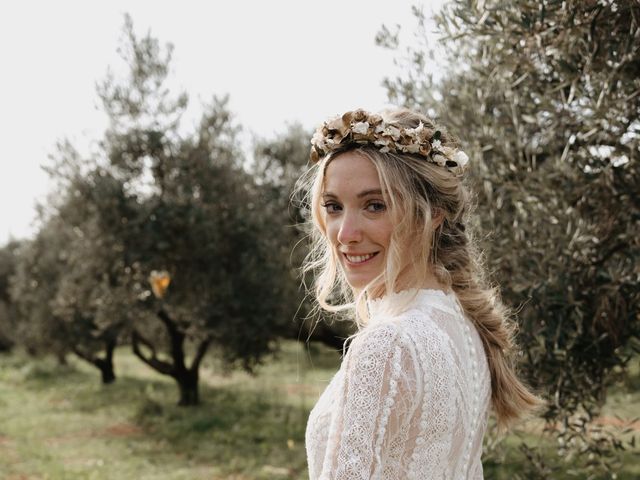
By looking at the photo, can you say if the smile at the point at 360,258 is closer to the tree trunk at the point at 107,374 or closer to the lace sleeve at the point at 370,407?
the lace sleeve at the point at 370,407

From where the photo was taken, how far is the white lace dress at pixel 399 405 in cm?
216

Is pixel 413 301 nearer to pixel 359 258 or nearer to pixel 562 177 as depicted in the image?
pixel 359 258

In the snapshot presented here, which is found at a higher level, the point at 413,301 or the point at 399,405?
the point at 413,301

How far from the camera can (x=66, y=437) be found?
14539mm

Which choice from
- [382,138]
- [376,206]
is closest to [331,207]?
[376,206]

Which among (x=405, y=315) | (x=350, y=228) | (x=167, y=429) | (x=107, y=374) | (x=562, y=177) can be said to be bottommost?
(x=107, y=374)

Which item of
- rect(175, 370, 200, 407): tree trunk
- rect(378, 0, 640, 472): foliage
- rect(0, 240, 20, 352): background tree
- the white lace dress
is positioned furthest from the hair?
rect(0, 240, 20, 352): background tree

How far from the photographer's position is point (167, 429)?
47.2 ft

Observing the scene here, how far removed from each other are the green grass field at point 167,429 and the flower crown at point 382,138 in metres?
4.57

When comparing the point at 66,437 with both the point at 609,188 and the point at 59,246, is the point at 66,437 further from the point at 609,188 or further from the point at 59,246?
the point at 609,188

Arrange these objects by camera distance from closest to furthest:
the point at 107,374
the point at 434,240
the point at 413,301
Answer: the point at 413,301
the point at 434,240
the point at 107,374

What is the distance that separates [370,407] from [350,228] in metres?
0.69

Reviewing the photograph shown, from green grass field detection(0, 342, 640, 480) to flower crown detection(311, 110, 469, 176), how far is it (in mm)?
4575

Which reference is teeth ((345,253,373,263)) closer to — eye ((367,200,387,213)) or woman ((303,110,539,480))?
woman ((303,110,539,480))
